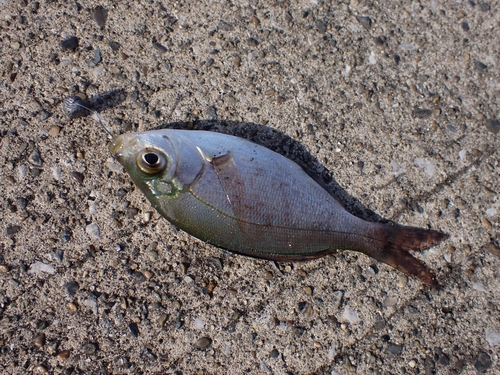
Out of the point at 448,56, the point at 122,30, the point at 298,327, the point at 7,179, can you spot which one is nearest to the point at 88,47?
the point at 122,30

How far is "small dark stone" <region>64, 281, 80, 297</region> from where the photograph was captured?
2.49 meters

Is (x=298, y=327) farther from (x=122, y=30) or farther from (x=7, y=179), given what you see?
(x=122, y=30)

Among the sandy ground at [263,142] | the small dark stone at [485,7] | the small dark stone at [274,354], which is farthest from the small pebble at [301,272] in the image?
the small dark stone at [485,7]

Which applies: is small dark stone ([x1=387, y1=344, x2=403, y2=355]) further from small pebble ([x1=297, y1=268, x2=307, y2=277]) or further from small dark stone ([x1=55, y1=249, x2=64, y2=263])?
small dark stone ([x1=55, y1=249, x2=64, y2=263])

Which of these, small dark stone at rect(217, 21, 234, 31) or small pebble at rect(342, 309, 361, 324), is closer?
small pebble at rect(342, 309, 361, 324)

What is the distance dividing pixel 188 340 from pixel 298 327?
0.70 metres

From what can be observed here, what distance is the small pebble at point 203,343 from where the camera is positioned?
2523mm

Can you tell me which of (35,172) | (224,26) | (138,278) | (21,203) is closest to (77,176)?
(35,172)

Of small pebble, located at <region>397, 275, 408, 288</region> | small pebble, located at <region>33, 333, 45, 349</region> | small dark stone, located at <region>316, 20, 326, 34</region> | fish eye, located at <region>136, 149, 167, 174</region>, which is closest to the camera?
fish eye, located at <region>136, 149, 167, 174</region>

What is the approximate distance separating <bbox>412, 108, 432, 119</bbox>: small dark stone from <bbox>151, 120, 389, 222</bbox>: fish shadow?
835mm

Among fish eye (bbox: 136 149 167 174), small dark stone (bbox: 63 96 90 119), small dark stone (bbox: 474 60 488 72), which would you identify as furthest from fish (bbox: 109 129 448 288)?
small dark stone (bbox: 474 60 488 72)

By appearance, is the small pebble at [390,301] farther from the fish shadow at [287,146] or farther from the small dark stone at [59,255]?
the small dark stone at [59,255]

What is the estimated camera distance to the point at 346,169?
285 centimetres

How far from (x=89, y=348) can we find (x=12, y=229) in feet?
2.87
